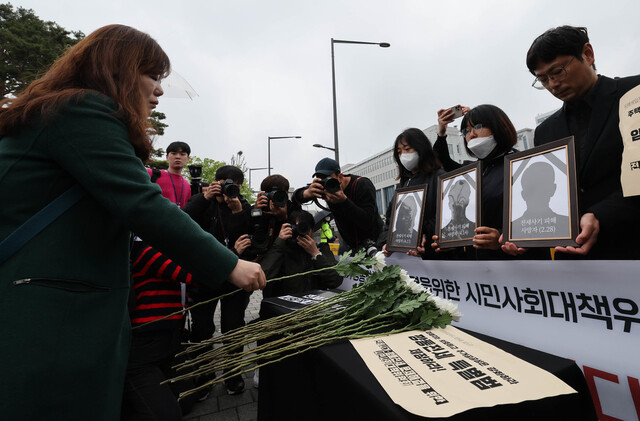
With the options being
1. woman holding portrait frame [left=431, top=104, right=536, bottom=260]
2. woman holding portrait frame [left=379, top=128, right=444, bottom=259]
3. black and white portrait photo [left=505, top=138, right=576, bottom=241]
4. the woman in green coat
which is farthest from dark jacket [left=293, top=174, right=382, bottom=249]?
the woman in green coat

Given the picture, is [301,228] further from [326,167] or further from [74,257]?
[74,257]

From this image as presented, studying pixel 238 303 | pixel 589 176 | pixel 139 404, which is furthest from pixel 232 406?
pixel 589 176

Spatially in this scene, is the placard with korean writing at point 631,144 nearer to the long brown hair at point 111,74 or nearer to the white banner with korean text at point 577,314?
the white banner with korean text at point 577,314

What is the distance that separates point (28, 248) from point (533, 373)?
4.92ft

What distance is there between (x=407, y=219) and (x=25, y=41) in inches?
866

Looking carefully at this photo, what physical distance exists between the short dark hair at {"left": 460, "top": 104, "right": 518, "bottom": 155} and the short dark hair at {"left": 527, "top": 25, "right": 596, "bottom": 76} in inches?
18.8

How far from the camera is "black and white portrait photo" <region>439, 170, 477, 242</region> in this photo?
6.43 ft

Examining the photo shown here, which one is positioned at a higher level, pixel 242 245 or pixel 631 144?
pixel 631 144

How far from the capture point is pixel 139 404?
1429mm

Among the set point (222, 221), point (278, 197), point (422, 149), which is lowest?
point (222, 221)

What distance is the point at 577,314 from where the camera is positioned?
1.24 metres

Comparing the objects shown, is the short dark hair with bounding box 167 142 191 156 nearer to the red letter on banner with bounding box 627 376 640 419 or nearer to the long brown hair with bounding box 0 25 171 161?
the long brown hair with bounding box 0 25 171 161

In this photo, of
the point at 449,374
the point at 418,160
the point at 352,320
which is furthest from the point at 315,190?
the point at 449,374

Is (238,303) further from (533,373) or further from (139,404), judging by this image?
(533,373)
